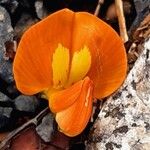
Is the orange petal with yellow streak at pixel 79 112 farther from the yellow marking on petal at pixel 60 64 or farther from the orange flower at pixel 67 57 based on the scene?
the yellow marking on petal at pixel 60 64

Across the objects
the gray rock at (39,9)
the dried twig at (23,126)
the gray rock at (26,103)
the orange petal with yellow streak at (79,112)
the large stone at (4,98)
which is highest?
the gray rock at (39,9)

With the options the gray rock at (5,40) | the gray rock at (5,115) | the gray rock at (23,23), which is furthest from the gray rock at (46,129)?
the gray rock at (23,23)

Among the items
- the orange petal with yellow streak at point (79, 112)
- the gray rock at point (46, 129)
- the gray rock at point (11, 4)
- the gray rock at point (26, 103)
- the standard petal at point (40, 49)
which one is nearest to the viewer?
the orange petal with yellow streak at point (79, 112)

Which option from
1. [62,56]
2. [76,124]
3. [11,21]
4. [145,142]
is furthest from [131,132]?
[11,21]

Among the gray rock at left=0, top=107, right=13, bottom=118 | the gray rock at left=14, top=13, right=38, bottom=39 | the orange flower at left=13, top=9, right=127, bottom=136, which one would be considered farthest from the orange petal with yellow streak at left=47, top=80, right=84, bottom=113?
the gray rock at left=14, top=13, right=38, bottom=39

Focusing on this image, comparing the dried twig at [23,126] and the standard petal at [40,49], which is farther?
the dried twig at [23,126]

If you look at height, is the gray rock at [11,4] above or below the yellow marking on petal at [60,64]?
above

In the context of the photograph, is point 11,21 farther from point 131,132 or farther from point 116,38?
point 131,132

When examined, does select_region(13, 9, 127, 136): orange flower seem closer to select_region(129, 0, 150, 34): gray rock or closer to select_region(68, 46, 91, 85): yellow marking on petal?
select_region(68, 46, 91, 85): yellow marking on petal
